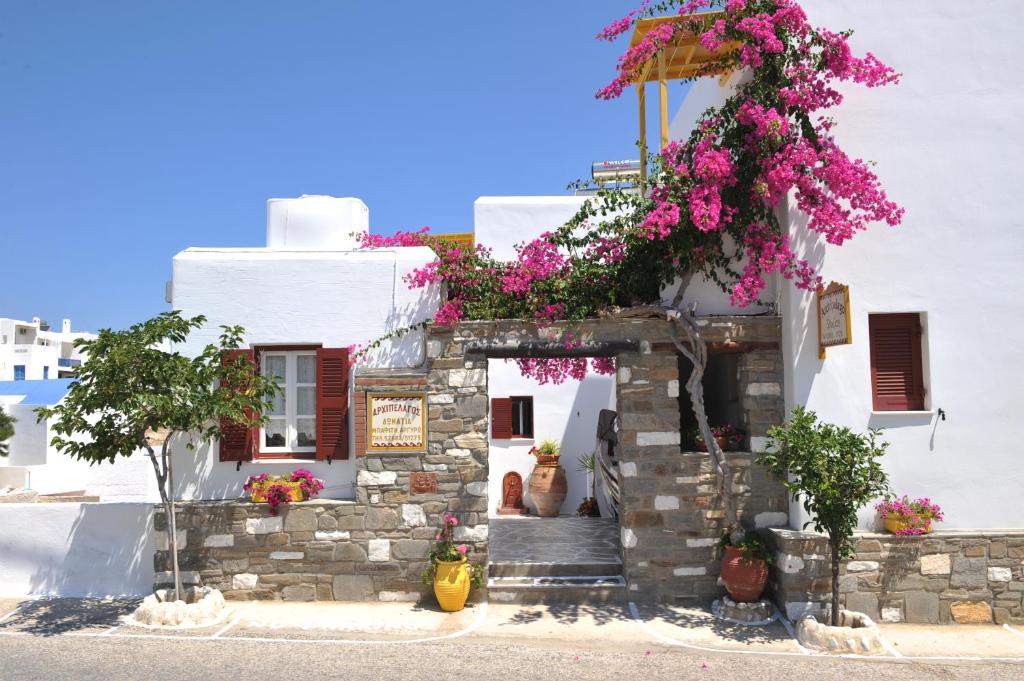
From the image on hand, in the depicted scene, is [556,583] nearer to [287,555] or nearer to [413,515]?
[413,515]

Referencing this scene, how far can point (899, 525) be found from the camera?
24.0ft

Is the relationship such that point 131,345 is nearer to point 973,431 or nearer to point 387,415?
point 387,415

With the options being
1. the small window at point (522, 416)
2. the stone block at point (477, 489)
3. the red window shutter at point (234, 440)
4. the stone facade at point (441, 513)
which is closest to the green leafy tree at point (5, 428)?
the small window at point (522, 416)

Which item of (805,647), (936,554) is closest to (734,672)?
(805,647)

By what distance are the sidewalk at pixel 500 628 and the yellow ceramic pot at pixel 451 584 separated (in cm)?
11

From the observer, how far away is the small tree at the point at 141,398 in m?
7.12

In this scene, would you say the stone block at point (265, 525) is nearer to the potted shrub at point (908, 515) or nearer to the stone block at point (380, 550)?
the stone block at point (380, 550)

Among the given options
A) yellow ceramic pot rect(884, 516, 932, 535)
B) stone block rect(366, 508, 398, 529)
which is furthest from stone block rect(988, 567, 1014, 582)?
stone block rect(366, 508, 398, 529)

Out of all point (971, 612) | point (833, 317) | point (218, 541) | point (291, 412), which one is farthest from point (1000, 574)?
point (218, 541)

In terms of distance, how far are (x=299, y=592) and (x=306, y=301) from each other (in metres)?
3.33

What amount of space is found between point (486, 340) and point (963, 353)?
5187 millimetres

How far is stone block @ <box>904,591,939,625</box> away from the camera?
24.0ft

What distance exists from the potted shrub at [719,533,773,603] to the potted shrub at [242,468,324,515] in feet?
15.2

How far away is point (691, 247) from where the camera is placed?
7.95 metres
